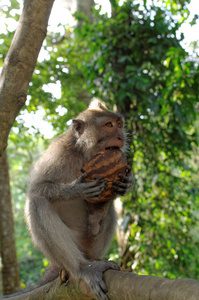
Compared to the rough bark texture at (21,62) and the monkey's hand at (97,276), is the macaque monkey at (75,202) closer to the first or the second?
the monkey's hand at (97,276)

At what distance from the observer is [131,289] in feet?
6.64

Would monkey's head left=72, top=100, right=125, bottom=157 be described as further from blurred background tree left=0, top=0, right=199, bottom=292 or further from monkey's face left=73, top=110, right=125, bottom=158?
blurred background tree left=0, top=0, right=199, bottom=292

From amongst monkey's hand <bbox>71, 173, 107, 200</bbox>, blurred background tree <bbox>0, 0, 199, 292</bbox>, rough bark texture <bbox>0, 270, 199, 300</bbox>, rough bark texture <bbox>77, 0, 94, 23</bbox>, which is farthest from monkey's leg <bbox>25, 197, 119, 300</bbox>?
rough bark texture <bbox>77, 0, 94, 23</bbox>

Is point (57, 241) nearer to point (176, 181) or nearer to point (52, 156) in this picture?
point (52, 156)

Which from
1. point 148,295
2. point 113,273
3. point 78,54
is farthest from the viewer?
point 78,54

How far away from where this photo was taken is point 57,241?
315 cm

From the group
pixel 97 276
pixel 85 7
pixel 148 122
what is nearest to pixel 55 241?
pixel 97 276

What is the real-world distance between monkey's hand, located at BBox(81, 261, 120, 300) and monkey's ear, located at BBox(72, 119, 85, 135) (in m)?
1.59

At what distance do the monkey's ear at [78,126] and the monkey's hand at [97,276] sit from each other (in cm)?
159

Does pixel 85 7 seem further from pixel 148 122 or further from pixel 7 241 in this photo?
pixel 7 241

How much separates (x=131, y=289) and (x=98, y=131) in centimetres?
203

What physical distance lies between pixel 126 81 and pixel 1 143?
348 cm

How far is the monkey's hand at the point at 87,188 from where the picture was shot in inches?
121

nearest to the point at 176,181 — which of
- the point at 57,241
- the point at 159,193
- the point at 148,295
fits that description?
the point at 159,193
